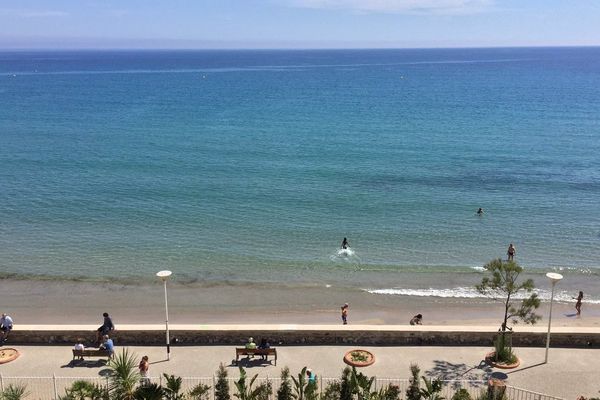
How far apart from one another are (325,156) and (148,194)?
18.4 meters

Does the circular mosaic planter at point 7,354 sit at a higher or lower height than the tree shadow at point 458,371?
lower

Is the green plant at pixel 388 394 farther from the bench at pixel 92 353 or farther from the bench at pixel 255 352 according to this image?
the bench at pixel 92 353

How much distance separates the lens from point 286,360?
16375mm

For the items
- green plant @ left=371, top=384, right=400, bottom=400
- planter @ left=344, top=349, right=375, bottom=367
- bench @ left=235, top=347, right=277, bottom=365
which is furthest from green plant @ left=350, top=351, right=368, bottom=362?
green plant @ left=371, top=384, right=400, bottom=400

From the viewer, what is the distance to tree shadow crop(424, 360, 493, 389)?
1543 centimetres

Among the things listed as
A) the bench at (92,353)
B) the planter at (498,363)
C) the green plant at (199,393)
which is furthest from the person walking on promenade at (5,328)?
the planter at (498,363)

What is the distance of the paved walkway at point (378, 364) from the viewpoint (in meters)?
15.4

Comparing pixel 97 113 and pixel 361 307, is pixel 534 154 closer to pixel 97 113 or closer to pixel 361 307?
pixel 361 307

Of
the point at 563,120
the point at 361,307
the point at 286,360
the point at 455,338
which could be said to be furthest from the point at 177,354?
the point at 563,120

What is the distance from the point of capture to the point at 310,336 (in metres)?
17.1

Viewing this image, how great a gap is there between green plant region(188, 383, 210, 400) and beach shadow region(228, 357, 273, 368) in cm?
239

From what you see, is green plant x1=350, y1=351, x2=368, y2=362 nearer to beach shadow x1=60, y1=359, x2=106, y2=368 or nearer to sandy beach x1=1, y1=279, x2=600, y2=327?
sandy beach x1=1, y1=279, x2=600, y2=327

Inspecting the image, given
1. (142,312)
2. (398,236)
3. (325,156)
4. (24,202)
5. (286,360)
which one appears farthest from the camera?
(325,156)

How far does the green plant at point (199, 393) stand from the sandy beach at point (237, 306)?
981cm
